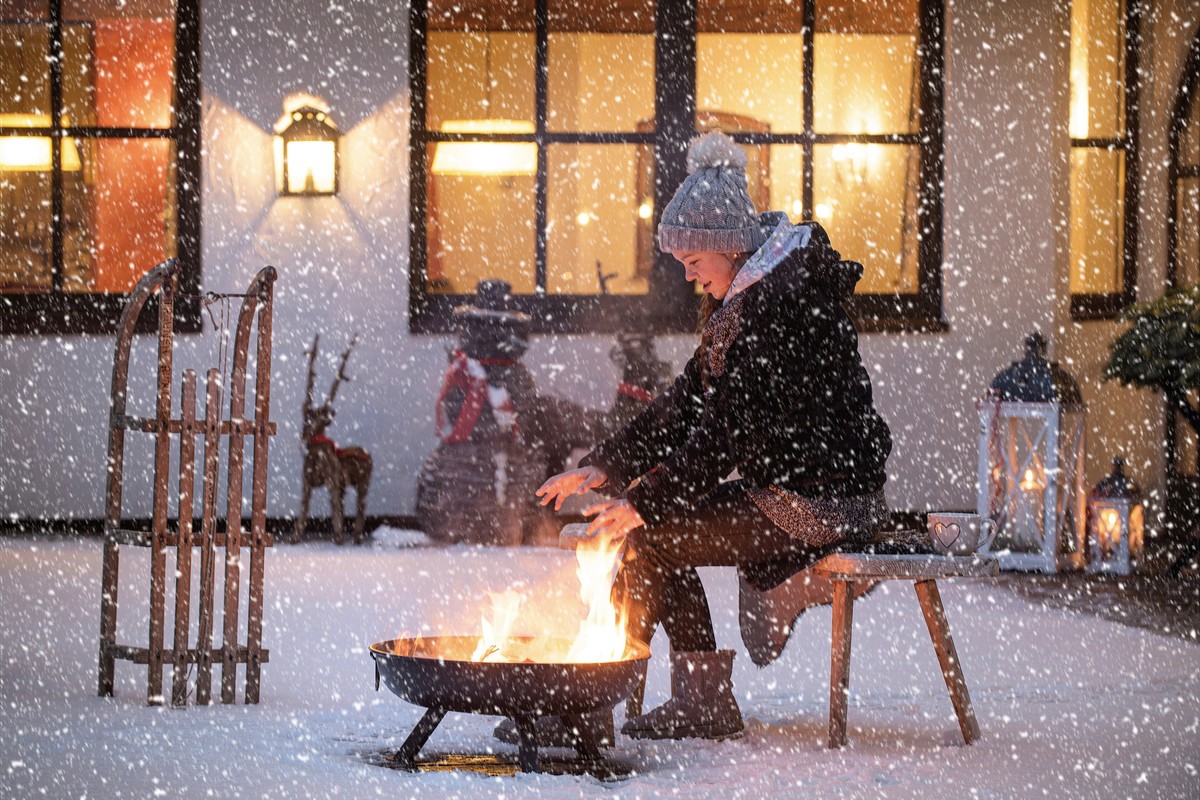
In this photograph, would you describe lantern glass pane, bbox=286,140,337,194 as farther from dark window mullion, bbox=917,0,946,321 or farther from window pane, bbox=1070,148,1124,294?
window pane, bbox=1070,148,1124,294

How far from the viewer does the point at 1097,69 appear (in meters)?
10.9

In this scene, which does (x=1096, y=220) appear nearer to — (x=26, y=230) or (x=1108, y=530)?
(x=1108, y=530)

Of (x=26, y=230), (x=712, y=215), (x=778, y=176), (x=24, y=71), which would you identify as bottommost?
(x=712, y=215)

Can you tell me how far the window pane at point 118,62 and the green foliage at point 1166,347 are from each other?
215 inches

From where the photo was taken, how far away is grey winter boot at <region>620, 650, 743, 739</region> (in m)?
4.52

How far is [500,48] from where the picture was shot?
10.1 metres

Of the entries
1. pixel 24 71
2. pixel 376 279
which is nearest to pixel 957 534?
pixel 376 279

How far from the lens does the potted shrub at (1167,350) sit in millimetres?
8367

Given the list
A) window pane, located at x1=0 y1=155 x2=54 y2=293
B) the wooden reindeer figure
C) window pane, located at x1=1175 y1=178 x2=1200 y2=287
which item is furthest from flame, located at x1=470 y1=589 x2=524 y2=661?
window pane, located at x1=1175 y1=178 x2=1200 y2=287

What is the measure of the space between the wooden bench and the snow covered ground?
9 centimetres

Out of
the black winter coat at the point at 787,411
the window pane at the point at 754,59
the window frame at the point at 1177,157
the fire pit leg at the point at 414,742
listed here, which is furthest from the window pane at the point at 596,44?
the fire pit leg at the point at 414,742

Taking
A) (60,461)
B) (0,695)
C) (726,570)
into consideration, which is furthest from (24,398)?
(0,695)

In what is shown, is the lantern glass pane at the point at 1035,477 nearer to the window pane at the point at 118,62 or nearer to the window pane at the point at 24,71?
the window pane at the point at 118,62

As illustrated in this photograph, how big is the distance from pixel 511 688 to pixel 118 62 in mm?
7195
